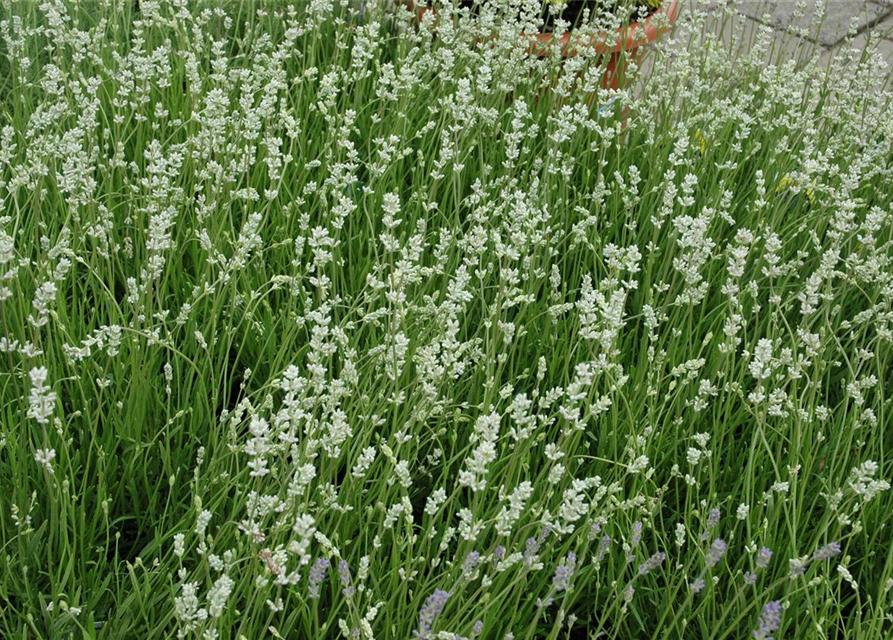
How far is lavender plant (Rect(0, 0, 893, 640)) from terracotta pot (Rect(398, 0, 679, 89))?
0.72ft

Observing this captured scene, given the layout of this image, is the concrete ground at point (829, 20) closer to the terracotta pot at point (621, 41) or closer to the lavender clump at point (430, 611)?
the terracotta pot at point (621, 41)

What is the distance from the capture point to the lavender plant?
1.86 metres

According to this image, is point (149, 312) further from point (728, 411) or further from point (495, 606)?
point (728, 411)

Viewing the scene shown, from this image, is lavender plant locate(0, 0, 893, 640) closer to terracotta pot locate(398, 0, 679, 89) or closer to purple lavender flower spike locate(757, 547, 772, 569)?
purple lavender flower spike locate(757, 547, 772, 569)

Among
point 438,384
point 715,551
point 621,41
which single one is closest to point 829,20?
point 621,41

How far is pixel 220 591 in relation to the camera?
58.0 inches

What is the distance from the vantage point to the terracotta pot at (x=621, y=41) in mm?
3641

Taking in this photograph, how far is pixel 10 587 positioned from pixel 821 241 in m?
2.52

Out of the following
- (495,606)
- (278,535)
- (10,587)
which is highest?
(278,535)

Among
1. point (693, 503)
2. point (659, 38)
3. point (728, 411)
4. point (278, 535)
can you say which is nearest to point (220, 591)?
point (278, 535)

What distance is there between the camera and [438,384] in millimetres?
2146

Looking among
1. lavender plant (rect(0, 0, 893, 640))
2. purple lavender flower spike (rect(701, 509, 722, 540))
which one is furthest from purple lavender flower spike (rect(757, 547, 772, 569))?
purple lavender flower spike (rect(701, 509, 722, 540))

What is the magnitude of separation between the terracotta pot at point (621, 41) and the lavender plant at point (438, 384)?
22 centimetres

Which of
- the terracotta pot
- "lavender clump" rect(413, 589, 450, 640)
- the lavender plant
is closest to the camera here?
"lavender clump" rect(413, 589, 450, 640)
